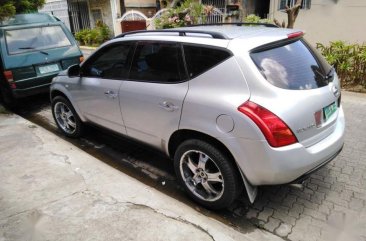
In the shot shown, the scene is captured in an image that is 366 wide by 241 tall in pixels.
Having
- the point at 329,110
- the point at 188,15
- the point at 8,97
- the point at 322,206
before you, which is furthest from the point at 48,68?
the point at 188,15

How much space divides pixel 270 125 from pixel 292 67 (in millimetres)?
703

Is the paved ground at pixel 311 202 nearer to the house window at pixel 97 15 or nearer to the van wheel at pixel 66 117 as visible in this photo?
the van wheel at pixel 66 117

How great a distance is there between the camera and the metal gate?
20781mm

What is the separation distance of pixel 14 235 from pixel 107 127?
1.92 meters

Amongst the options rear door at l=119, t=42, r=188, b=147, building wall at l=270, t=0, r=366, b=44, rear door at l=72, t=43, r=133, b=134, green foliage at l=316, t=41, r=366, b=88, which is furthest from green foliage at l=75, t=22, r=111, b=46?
rear door at l=119, t=42, r=188, b=147

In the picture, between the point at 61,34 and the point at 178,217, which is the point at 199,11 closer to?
the point at 61,34

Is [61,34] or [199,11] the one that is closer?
[61,34]

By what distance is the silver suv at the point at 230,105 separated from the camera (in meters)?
2.76

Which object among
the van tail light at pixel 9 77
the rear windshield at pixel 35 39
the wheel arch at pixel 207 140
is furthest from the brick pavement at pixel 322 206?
the rear windshield at pixel 35 39

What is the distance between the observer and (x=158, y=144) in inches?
146

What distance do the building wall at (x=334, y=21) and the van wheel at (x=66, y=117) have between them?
868 centimetres

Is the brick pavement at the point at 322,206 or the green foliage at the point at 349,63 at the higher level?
the green foliage at the point at 349,63

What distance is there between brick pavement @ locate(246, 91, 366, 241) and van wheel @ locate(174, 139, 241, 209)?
395mm

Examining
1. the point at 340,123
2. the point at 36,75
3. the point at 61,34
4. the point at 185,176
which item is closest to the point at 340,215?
the point at 340,123
